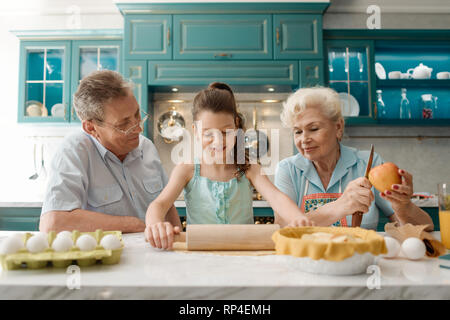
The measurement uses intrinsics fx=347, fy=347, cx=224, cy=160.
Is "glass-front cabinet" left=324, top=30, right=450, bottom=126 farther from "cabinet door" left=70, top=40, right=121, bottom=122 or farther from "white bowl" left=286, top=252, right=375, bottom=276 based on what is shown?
"white bowl" left=286, top=252, right=375, bottom=276

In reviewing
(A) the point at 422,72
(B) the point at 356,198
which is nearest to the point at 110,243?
(B) the point at 356,198

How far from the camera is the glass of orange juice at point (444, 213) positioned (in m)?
0.85

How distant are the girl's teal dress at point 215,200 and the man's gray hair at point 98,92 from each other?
0.48 meters

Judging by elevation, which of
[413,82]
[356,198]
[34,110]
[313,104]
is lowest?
[356,198]

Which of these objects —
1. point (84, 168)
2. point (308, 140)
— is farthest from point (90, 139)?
point (308, 140)

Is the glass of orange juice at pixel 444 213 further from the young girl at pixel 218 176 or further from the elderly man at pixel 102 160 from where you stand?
the elderly man at pixel 102 160

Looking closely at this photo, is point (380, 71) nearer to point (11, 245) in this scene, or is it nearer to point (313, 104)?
point (313, 104)

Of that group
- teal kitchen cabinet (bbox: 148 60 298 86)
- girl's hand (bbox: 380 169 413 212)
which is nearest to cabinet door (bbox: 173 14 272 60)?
teal kitchen cabinet (bbox: 148 60 298 86)

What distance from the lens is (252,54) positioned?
2.91m

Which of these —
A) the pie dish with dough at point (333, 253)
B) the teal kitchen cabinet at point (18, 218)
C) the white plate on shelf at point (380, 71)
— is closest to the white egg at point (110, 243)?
the pie dish with dough at point (333, 253)

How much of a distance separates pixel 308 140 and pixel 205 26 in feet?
5.99

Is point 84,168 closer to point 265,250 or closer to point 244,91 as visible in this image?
point 265,250

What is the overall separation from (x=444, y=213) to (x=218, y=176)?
77 centimetres

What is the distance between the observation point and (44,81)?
10.4ft
